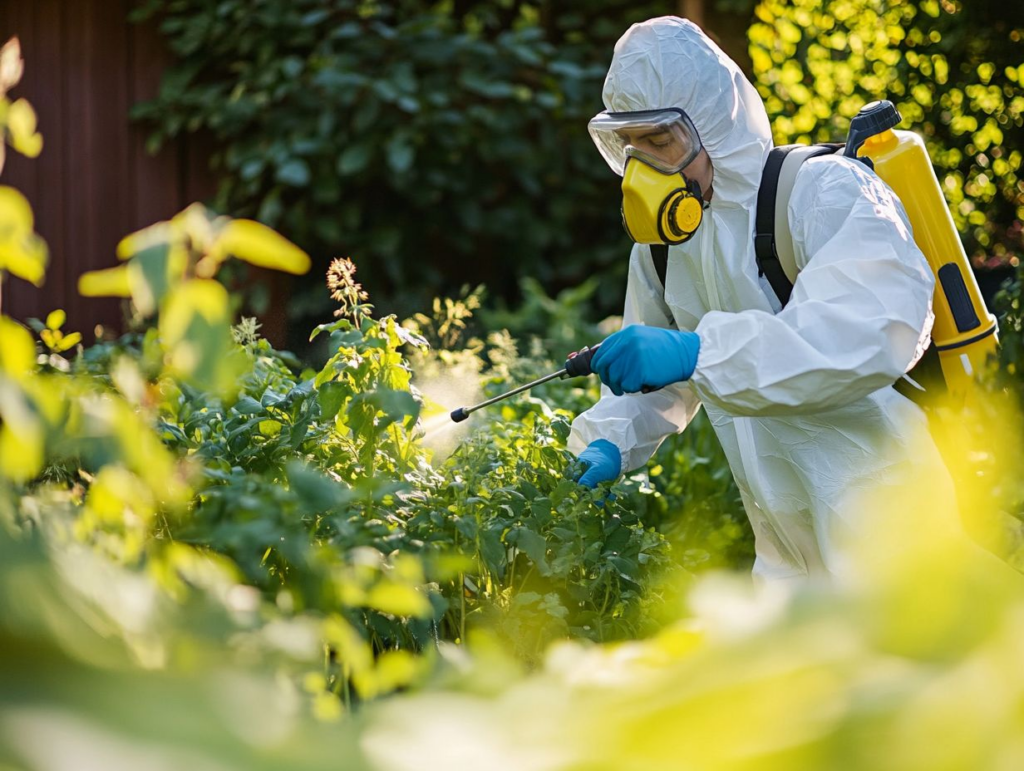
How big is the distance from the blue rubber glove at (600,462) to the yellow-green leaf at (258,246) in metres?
1.56

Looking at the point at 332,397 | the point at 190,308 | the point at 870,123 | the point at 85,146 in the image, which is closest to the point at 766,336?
the point at 332,397

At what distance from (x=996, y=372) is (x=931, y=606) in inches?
80.3

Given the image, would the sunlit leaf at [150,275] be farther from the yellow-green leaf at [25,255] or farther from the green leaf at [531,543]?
the green leaf at [531,543]

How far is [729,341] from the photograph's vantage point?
178cm

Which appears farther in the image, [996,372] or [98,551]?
[996,372]

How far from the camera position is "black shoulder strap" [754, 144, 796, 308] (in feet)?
6.88

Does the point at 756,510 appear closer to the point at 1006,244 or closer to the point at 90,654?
the point at 90,654

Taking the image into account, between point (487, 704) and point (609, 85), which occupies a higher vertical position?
point (609, 85)

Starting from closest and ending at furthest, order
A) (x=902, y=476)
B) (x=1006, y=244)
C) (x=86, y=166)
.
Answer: (x=902, y=476), (x=1006, y=244), (x=86, y=166)

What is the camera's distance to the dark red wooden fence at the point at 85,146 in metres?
5.24

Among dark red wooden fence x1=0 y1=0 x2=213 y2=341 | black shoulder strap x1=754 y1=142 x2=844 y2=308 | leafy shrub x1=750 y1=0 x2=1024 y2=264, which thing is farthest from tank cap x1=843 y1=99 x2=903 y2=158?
dark red wooden fence x1=0 y1=0 x2=213 y2=341

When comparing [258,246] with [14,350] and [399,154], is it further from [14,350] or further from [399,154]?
[399,154]

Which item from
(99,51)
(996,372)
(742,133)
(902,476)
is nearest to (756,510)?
(902,476)

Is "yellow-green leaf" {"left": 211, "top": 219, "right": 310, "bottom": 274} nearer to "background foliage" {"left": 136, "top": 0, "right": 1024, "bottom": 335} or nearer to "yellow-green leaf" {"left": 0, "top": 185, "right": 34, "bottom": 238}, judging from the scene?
"yellow-green leaf" {"left": 0, "top": 185, "right": 34, "bottom": 238}
